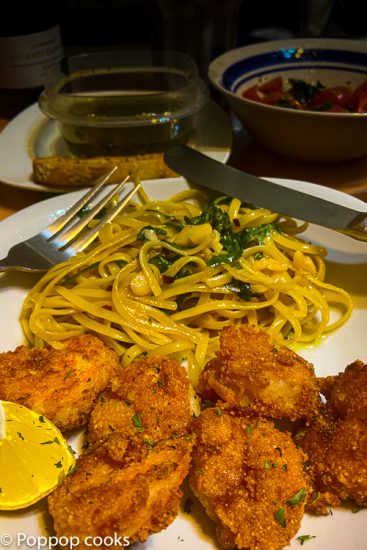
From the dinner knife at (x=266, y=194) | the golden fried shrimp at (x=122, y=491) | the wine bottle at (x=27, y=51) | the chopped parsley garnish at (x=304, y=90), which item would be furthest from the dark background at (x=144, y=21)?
the golden fried shrimp at (x=122, y=491)

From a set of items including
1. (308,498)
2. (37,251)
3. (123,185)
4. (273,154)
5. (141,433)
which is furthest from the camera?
(273,154)

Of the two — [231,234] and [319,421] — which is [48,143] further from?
[319,421]

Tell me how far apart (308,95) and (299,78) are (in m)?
0.26

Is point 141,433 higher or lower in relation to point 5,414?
lower

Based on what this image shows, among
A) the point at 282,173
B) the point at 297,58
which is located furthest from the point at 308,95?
the point at 282,173

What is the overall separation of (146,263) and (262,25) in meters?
4.94

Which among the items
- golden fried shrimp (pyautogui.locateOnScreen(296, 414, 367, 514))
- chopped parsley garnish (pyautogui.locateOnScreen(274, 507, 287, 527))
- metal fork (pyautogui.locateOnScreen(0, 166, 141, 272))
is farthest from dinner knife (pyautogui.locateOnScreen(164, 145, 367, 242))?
chopped parsley garnish (pyautogui.locateOnScreen(274, 507, 287, 527))

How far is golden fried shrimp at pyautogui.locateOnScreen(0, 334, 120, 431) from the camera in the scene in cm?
193

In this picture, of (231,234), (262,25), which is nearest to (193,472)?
(231,234)

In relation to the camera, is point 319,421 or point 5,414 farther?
point 319,421

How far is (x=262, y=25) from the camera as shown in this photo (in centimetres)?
632

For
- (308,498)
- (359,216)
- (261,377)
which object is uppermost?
(359,216)

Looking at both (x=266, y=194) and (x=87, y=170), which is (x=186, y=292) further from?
(x=87, y=170)

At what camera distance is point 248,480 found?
1.67 meters
